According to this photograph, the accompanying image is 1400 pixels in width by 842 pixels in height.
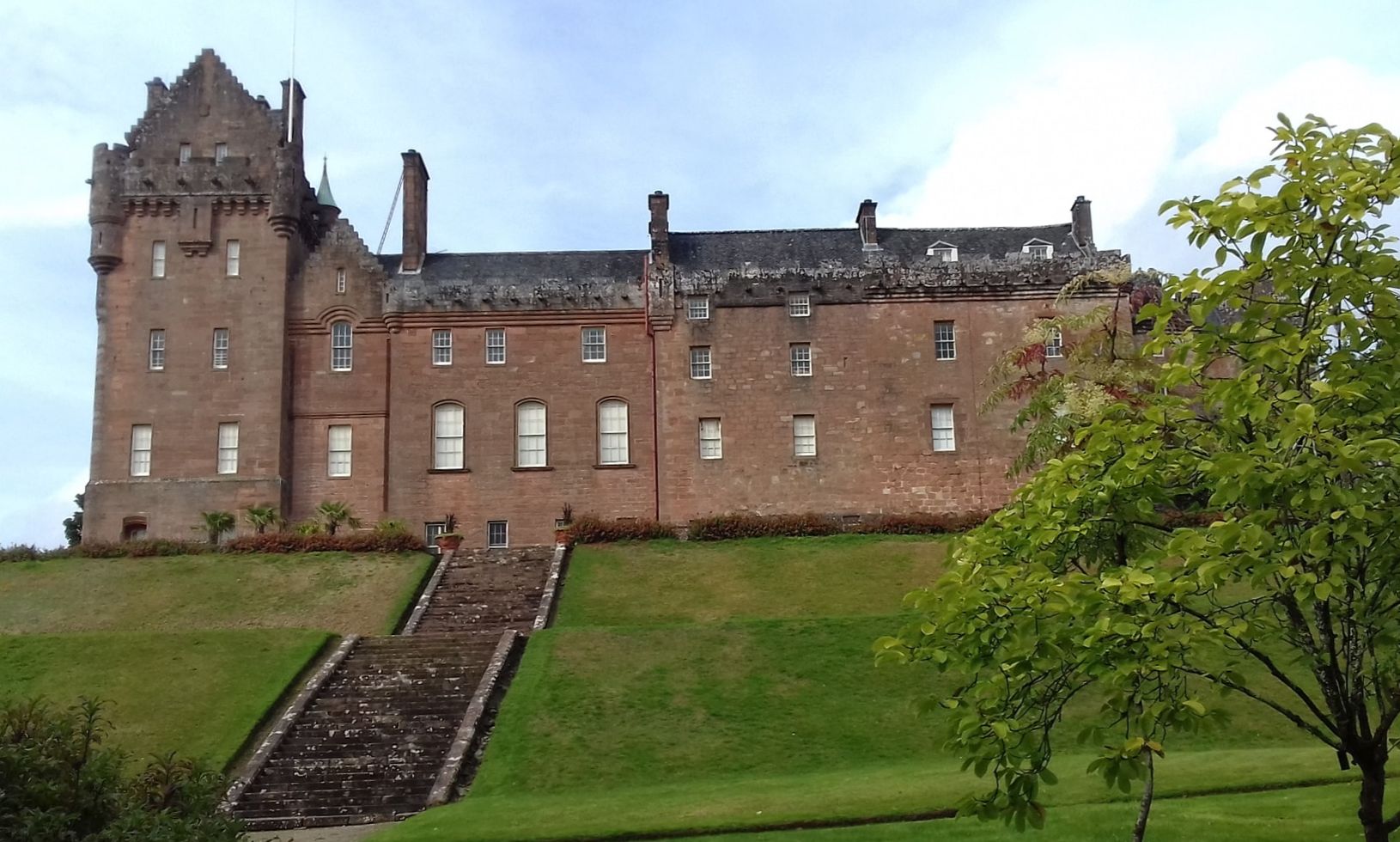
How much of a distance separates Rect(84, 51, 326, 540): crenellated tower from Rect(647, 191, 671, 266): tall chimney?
12.8m

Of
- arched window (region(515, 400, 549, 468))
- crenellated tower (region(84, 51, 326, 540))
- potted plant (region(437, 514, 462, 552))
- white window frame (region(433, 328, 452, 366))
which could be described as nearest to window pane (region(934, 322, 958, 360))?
arched window (region(515, 400, 549, 468))

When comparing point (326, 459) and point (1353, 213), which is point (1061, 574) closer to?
point (1353, 213)

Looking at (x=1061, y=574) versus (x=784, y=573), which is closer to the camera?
(x=1061, y=574)

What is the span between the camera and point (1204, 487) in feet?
33.0

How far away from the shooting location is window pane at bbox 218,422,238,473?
43.7m

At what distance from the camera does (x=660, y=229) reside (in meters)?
46.7

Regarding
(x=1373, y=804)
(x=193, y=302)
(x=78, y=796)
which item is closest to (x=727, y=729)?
(x=78, y=796)

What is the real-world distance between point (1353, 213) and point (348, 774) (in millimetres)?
19318

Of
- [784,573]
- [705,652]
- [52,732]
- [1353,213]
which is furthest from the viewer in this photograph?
[784,573]

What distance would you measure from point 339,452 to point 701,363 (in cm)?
1306

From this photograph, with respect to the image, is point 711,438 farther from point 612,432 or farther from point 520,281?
point 520,281

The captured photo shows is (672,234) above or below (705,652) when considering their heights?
above

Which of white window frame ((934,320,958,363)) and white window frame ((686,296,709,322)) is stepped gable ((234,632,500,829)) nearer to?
white window frame ((686,296,709,322))

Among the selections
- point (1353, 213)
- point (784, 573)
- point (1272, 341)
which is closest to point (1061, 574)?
point (1272, 341)
